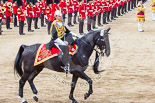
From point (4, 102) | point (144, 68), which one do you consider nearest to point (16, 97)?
point (4, 102)

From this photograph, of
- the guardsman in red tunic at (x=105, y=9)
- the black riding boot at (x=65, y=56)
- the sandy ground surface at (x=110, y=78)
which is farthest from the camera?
the guardsman in red tunic at (x=105, y=9)

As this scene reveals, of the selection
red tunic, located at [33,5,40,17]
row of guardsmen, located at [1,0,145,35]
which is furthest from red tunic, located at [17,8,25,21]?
red tunic, located at [33,5,40,17]

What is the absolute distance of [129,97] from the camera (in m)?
10.1

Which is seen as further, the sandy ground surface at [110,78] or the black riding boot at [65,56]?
the sandy ground surface at [110,78]

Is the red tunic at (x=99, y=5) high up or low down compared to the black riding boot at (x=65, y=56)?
down

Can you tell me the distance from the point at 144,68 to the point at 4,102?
527 centimetres

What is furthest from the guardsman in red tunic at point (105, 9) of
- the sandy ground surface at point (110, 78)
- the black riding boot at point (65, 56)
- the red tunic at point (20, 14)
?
the black riding boot at point (65, 56)

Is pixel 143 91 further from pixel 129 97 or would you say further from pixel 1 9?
pixel 1 9

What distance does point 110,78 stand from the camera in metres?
12.2

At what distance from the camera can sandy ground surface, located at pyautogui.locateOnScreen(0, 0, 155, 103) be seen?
10172mm

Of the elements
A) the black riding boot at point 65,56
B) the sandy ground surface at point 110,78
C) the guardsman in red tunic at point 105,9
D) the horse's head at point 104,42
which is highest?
the horse's head at point 104,42

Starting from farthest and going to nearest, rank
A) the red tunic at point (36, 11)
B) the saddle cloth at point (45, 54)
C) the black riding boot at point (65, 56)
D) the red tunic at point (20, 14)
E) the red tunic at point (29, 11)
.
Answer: the red tunic at point (36, 11), the red tunic at point (29, 11), the red tunic at point (20, 14), the saddle cloth at point (45, 54), the black riding boot at point (65, 56)

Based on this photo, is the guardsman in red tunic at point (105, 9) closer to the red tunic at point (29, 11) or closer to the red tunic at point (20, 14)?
the red tunic at point (29, 11)

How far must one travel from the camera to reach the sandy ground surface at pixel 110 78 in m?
10.2
